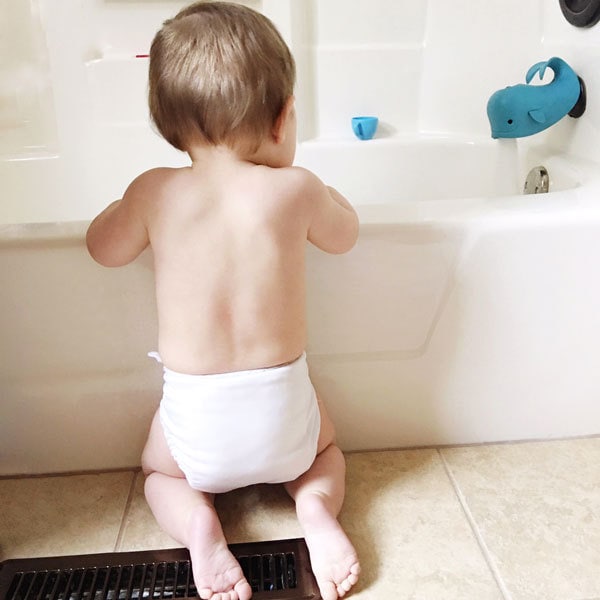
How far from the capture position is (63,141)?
4.85 ft

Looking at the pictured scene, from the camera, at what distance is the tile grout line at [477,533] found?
2.59 ft

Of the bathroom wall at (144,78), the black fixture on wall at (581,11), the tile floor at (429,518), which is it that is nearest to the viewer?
the tile floor at (429,518)

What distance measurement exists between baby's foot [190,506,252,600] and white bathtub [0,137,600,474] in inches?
8.4

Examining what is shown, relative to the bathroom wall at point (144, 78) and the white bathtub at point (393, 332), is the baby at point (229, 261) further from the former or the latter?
the bathroom wall at point (144, 78)

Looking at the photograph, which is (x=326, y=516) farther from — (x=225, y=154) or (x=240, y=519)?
(x=225, y=154)

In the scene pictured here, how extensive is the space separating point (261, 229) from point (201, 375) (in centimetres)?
19

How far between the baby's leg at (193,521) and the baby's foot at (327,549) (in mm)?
88

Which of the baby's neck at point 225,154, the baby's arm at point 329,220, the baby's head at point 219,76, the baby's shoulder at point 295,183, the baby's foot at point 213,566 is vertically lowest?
the baby's foot at point 213,566

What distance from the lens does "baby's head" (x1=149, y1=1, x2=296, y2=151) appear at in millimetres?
701

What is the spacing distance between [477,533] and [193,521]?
14.2 inches

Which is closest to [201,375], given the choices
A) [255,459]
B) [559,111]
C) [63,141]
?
[255,459]

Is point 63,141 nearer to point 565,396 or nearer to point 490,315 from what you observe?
point 490,315

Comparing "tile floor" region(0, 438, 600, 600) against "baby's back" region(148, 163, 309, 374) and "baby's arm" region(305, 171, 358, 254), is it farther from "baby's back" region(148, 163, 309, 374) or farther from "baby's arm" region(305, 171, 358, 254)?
"baby's arm" region(305, 171, 358, 254)

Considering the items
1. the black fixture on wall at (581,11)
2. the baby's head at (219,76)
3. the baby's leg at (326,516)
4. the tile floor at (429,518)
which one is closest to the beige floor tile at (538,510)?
the tile floor at (429,518)
